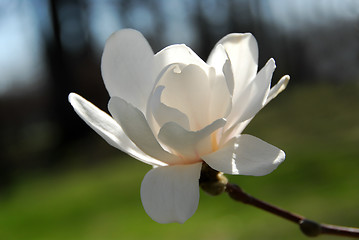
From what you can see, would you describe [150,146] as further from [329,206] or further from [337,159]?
[337,159]

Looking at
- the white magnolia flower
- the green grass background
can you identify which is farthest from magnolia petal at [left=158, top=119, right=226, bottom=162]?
the green grass background

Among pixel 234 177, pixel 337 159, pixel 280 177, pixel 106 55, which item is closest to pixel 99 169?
pixel 234 177

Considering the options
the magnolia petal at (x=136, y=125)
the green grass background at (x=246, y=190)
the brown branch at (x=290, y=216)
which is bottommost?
the green grass background at (x=246, y=190)

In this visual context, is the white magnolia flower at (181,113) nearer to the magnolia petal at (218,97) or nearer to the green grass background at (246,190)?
the magnolia petal at (218,97)

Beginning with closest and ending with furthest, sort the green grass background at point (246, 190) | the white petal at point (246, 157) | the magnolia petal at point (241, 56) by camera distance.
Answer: the white petal at point (246, 157) → the magnolia petal at point (241, 56) → the green grass background at point (246, 190)

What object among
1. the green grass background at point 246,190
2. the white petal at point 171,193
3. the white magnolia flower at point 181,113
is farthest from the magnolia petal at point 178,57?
the green grass background at point 246,190

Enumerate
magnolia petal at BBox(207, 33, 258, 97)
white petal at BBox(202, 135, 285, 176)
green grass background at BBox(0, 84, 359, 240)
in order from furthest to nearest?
1. green grass background at BBox(0, 84, 359, 240)
2. magnolia petal at BBox(207, 33, 258, 97)
3. white petal at BBox(202, 135, 285, 176)

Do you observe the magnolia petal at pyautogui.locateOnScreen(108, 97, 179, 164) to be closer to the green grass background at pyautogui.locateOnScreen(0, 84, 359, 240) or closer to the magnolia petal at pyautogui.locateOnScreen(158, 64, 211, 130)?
the magnolia petal at pyautogui.locateOnScreen(158, 64, 211, 130)

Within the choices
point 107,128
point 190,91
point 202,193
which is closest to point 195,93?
point 190,91
